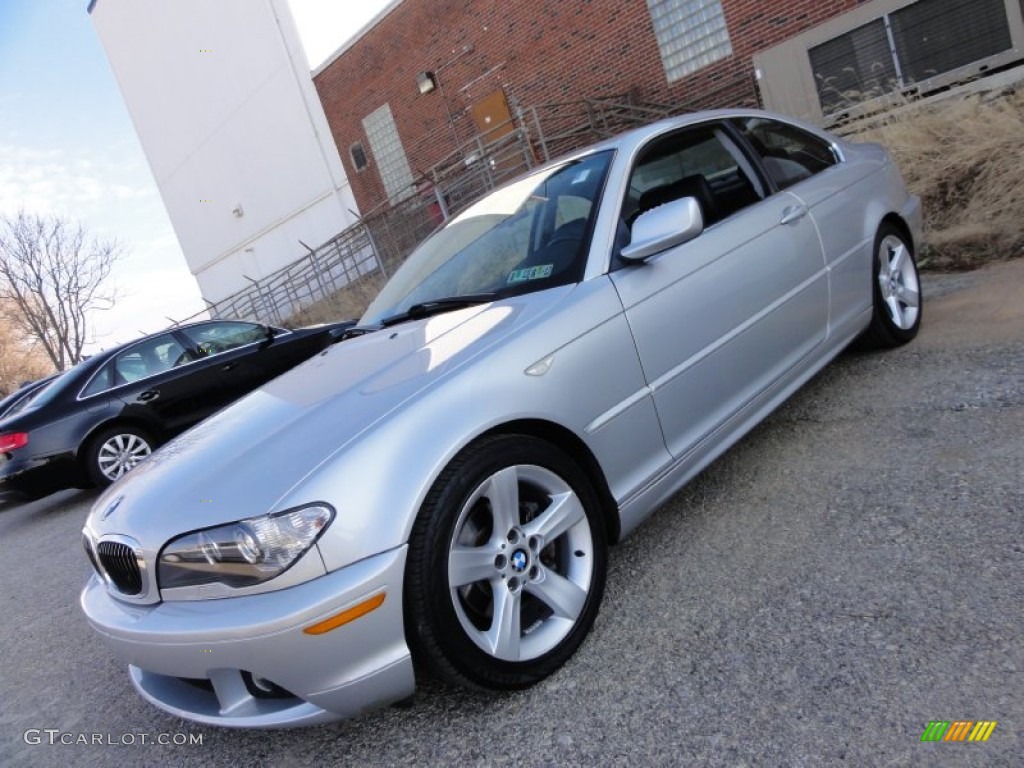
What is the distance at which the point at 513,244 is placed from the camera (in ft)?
9.83

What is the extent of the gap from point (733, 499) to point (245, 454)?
1.90 meters

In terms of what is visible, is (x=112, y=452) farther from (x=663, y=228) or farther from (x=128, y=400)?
(x=663, y=228)

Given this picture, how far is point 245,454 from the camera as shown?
7.14 feet

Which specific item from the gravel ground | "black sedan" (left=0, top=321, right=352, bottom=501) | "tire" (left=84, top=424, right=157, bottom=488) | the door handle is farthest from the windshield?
"tire" (left=84, top=424, right=157, bottom=488)

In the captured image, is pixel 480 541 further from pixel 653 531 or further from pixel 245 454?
pixel 653 531

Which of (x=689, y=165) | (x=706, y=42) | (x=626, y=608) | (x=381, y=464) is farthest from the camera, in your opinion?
(x=706, y=42)

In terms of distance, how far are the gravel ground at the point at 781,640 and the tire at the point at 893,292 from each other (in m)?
0.45

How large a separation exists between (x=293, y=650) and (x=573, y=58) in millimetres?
14242

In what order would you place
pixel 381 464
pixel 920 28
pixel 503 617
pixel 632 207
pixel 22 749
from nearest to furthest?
pixel 381 464 < pixel 503 617 < pixel 22 749 < pixel 632 207 < pixel 920 28

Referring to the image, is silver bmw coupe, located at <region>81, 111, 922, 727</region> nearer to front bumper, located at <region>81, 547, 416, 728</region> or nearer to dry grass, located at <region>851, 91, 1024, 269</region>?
front bumper, located at <region>81, 547, 416, 728</region>

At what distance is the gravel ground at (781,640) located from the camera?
69.3 inches

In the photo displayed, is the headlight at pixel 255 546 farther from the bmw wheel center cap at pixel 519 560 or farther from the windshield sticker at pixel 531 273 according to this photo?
the windshield sticker at pixel 531 273

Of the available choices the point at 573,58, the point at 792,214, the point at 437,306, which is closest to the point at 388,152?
the point at 573,58

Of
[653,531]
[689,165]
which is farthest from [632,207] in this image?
[653,531]
